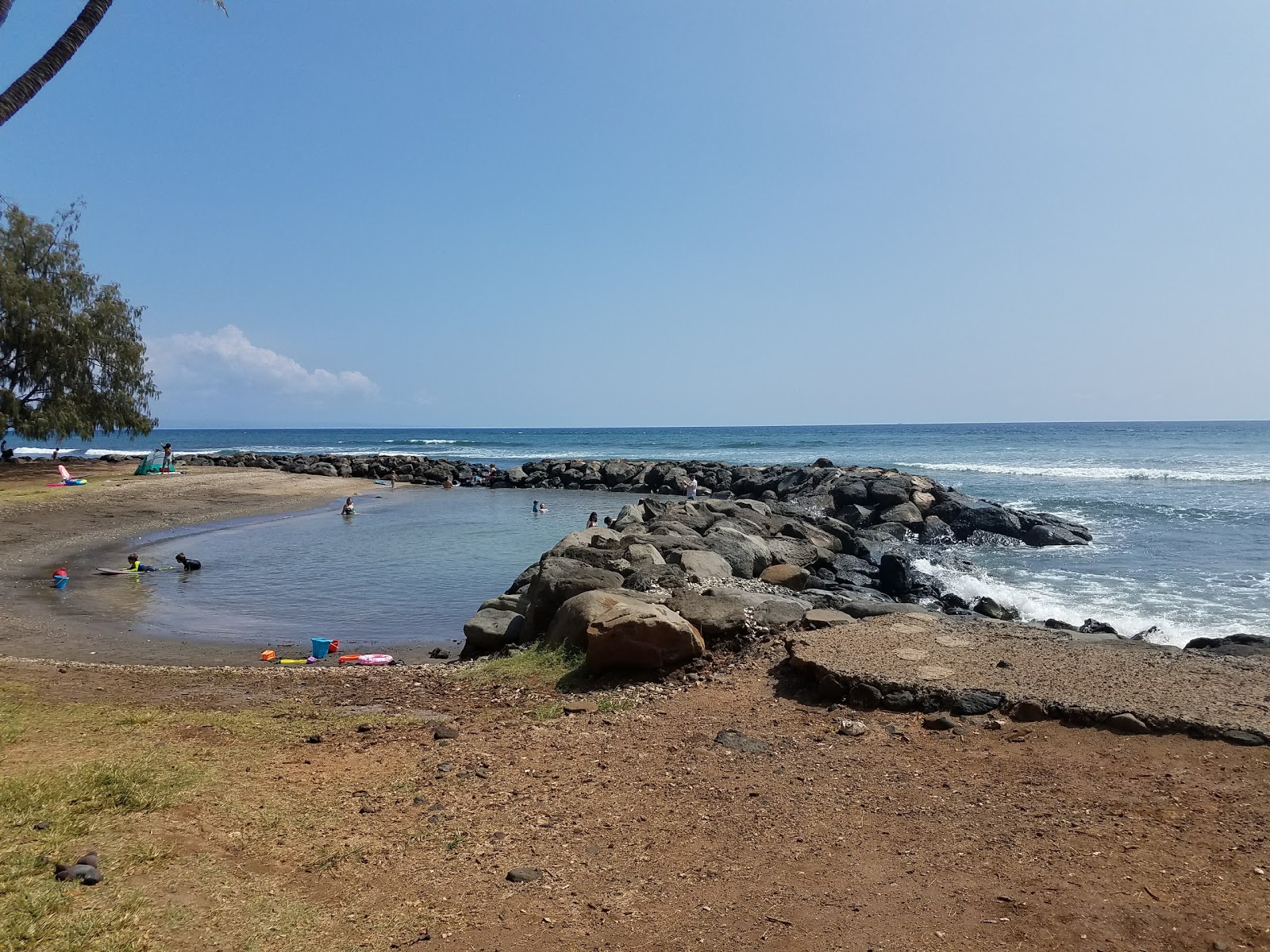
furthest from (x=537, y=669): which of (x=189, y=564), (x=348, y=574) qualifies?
(x=189, y=564)

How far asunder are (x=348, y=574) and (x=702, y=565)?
8.09 m

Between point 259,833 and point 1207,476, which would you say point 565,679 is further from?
point 1207,476

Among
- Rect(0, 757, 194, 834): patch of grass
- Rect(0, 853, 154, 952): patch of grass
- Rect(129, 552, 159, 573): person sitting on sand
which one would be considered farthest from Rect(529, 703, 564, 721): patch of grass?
Rect(129, 552, 159, 573): person sitting on sand


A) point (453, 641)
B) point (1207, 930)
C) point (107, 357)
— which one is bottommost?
point (453, 641)

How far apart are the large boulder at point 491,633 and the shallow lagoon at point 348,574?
90 centimetres

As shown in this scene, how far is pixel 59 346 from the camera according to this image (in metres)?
32.8

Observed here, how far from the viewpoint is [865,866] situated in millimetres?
4129

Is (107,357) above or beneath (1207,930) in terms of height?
above

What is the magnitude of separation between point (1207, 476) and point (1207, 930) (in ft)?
135

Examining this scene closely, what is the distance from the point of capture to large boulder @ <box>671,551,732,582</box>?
10.2m

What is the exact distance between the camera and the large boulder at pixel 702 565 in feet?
33.4

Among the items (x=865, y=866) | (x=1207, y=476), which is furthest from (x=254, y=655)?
(x=1207, y=476)

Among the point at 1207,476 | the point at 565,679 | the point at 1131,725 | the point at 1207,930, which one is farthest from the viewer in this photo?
the point at 1207,476

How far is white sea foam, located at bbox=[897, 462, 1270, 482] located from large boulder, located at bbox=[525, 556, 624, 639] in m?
35.9
